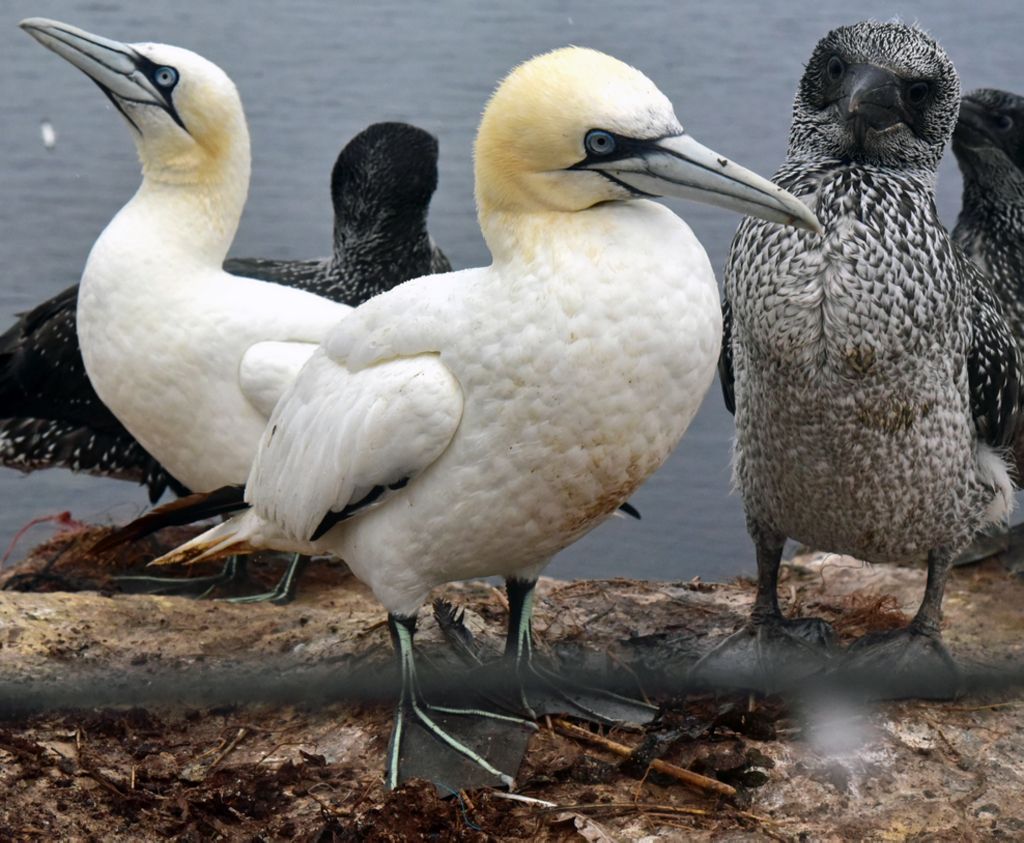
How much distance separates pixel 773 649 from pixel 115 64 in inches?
101

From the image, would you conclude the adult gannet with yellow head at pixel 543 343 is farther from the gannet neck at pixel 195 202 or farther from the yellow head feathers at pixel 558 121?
the gannet neck at pixel 195 202

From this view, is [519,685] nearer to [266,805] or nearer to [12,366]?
[266,805]

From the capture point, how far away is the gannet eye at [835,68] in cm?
361

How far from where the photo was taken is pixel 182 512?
3602 mm

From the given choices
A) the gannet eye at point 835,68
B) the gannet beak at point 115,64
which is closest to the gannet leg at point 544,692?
the gannet eye at point 835,68

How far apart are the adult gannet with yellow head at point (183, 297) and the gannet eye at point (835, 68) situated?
146cm

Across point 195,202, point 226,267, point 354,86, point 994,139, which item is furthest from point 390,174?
point 994,139

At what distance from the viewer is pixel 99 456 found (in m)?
5.27

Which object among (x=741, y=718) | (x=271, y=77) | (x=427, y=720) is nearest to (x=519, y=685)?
(x=427, y=720)

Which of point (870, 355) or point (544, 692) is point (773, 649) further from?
point (870, 355)

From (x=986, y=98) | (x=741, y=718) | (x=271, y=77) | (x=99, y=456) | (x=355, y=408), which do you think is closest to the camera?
(x=355, y=408)

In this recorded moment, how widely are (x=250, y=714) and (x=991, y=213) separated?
285 centimetres

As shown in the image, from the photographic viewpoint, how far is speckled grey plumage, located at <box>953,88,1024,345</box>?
4848 millimetres

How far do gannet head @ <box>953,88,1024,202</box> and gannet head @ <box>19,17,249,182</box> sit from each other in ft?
7.69
